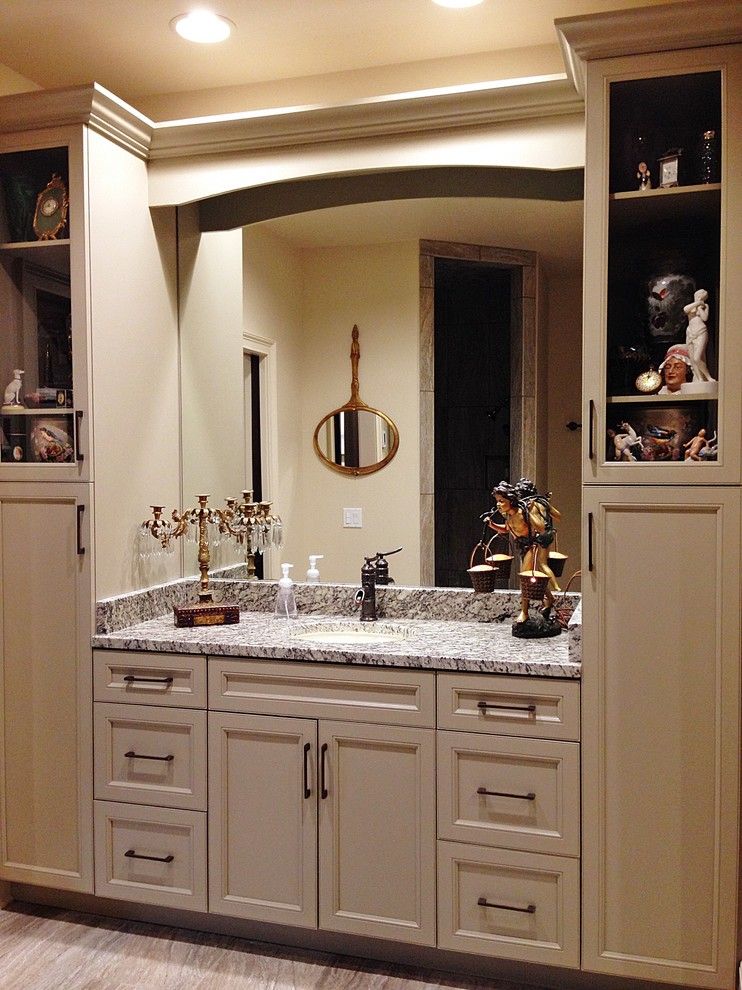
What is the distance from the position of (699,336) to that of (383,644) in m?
1.20

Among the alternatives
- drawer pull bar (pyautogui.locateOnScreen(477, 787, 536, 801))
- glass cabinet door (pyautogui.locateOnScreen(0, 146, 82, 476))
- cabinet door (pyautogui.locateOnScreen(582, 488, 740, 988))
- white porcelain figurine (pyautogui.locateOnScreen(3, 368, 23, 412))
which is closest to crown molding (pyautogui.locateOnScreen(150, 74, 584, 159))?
glass cabinet door (pyautogui.locateOnScreen(0, 146, 82, 476))

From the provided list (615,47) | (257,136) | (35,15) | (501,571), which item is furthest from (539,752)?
(35,15)

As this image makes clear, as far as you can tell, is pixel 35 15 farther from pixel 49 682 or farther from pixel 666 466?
pixel 666 466

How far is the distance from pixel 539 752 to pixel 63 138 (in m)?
2.22

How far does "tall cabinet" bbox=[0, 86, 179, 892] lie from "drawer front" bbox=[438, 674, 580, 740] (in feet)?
3.69

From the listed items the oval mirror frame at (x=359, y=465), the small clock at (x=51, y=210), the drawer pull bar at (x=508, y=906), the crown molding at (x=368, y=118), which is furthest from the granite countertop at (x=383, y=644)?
the crown molding at (x=368, y=118)

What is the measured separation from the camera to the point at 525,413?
2.85 m

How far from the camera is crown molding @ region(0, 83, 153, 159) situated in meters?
2.60

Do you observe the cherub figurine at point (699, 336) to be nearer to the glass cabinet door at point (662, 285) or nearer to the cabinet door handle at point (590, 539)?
the glass cabinet door at point (662, 285)

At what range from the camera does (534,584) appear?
2.62 m

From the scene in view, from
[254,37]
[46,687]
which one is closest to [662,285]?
[254,37]

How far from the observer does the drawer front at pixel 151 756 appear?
2.66 metres

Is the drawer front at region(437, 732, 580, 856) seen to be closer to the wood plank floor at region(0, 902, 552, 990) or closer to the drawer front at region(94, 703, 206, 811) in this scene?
the wood plank floor at region(0, 902, 552, 990)

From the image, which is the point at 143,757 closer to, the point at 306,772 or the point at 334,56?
the point at 306,772
